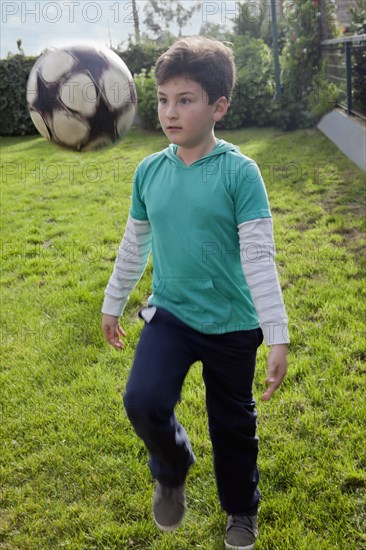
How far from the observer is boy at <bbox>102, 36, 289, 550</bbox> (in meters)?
1.80

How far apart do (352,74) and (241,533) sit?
27.1 feet

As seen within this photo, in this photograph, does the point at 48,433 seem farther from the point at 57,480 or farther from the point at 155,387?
the point at 155,387

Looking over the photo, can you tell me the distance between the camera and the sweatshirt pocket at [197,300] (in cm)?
188

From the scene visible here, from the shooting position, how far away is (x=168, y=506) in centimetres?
201

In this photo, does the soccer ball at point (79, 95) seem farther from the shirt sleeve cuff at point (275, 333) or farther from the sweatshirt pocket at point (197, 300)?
the shirt sleeve cuff at point (275, 333)

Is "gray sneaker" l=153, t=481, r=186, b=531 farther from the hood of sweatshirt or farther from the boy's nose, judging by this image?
the boy's nose

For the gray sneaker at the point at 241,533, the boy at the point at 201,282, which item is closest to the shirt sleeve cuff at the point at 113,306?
the boy at the point at 201,282

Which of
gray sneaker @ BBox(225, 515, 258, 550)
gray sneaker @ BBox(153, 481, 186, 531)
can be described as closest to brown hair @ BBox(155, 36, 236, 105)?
gray sneaker @ BBox(153, 481, 186, 531)

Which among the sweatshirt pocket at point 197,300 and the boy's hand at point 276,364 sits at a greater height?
the sweatshirt pocket at point 197,300

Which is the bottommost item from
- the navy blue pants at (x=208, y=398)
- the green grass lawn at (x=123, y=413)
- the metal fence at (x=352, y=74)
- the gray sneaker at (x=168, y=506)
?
the green grass lawn at (x=123, y=413)

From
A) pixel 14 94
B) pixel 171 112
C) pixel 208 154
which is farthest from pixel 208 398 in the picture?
pixel 14 94

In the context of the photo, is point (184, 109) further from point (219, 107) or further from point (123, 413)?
point (123, 413)

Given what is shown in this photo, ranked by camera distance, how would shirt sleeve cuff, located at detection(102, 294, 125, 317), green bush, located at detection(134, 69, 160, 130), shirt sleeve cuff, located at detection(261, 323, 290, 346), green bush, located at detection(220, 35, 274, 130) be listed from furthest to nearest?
green bush, located at detection(134, 69, 160, 130)
green bush, located at detection(220, 35, 274, 130)
shirt sleeve cuff, located at detection(102, 294, 125, 317)
shirt sleeve cuff, located at detection(261, 323, 290, 346)

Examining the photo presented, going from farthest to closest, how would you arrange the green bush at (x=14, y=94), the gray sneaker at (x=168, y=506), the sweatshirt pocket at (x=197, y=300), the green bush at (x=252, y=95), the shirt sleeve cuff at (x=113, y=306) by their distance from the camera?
the green bush at (x=14, y=94), the green bush at (x=252, y=95), the shirt sleeve cuff at (x=113, y=306), the gray sneaker at (x=168, y=506), the sweatshirt pocket at (x=197, y=300)
